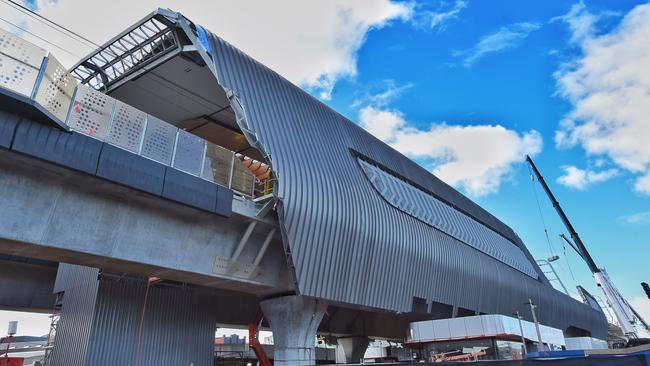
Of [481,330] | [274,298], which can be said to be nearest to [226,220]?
[274,298]

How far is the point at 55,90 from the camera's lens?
1141 centimetres

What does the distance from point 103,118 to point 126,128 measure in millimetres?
691

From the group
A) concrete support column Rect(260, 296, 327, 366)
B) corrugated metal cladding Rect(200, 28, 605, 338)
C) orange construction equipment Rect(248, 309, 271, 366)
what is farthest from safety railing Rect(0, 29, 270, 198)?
orange construction equipment Rect(248, 309, 271, 366)

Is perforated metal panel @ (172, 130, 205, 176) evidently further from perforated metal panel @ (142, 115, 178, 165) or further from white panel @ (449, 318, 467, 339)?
white panel @ (449, 318, 467, 339)

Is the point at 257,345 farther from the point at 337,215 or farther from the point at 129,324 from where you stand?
the point at 337,215

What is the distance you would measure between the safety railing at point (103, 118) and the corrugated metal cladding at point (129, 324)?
24.1ft

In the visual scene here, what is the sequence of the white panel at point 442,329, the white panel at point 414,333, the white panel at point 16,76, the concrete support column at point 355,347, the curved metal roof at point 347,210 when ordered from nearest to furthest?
the white panel at point 16,76
the curved metal roof at point 347,210
the white panel at point 442,329
the white panel at point 414,333
the concrete support column at point 355,347

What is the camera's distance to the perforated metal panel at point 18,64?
10320mm

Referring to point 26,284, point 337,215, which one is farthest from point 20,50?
point 26,284

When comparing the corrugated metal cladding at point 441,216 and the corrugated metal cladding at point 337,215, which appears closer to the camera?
the corrugated metal cladding at point 337,215

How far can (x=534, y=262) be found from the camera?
52500 millimetres

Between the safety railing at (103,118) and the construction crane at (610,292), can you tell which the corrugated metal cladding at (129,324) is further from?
the construction crane at (610,292)

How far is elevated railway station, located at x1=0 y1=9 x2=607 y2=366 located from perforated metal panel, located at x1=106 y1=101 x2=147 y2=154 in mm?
51

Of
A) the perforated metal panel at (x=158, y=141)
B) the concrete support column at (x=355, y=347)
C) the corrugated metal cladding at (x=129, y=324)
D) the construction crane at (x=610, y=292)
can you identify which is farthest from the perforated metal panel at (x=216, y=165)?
the construction crane at (x=610, y=292)
